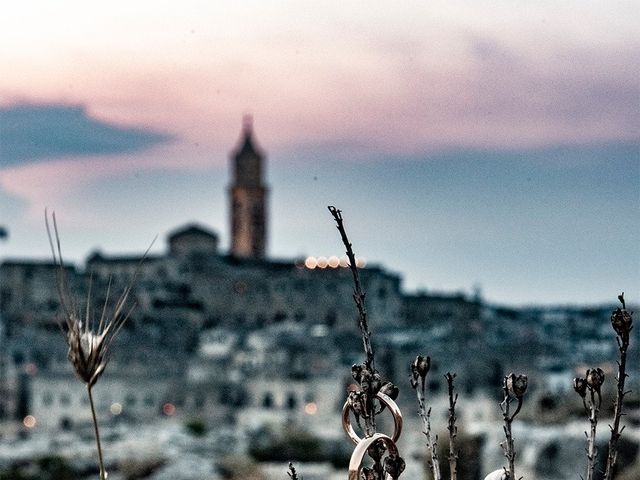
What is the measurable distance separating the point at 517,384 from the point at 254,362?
1895 inches

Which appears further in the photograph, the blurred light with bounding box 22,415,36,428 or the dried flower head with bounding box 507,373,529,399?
the blurred light with bounding box 22,415,36,428


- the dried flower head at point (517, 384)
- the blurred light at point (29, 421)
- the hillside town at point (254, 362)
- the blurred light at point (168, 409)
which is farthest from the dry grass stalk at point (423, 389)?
the blurred light at point (168, 409)

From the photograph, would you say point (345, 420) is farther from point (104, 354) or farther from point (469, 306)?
point (469, 306)

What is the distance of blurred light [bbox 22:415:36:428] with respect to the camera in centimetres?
4483

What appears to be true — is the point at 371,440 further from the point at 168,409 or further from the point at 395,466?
the point at 168,409

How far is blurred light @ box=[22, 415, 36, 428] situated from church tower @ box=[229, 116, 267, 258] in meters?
30.5

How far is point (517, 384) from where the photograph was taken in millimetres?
1928

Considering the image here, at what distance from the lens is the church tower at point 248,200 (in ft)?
247

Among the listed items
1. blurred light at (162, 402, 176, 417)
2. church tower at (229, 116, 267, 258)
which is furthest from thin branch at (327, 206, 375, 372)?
church tower at (229, 116, 267, 258)

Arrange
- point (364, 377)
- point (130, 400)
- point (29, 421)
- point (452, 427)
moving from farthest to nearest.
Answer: point (130, 400) → point (29, 421) → point (452, 427) → point (364, 377)

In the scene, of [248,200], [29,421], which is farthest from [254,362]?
[248,200]

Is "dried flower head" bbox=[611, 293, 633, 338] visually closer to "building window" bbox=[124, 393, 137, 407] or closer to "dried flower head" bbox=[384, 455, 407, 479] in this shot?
"dried flower head" bbox=[384, 455, 407, 479]

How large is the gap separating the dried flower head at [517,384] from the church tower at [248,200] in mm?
73315

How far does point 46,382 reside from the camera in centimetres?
4622
